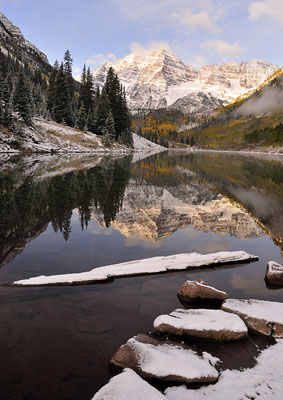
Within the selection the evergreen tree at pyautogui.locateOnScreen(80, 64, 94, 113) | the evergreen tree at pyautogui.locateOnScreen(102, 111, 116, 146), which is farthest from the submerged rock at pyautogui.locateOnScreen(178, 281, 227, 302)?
the evergreen tree at pyautogui.locateOnScreen(80, 64, 94, 113)

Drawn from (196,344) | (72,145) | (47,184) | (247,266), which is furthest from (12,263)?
(72,145)

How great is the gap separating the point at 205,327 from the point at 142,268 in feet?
11.5

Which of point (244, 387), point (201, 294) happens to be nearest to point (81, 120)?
point (201, 294)

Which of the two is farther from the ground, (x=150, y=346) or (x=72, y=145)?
(x=72, y=145)

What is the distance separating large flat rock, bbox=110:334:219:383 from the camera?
4.86m

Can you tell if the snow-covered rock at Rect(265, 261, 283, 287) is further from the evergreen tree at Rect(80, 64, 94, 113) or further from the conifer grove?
the evergreen tree at Rect(80, 64, 94, 113)

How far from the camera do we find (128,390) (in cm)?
435

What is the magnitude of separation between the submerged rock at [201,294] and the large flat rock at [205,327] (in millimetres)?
1325

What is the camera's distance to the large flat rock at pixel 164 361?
191 inches

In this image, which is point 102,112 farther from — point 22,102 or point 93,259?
point 93,259

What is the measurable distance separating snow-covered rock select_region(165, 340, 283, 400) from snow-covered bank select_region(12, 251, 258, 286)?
4351 mm

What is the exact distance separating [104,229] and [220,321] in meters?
8.75

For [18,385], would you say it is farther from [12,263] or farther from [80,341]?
[12,263]

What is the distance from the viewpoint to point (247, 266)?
34.2 feet
